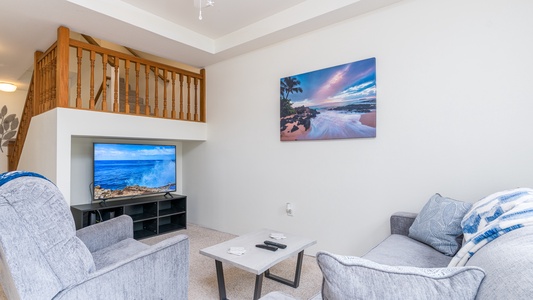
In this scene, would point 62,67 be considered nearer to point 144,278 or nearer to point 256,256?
point 144,278

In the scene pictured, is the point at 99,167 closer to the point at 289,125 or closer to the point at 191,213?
the point at 191,213

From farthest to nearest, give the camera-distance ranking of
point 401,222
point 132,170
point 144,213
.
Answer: point 144,213 < point 132,170 < point 401,222

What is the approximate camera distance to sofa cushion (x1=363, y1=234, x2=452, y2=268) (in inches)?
63.7

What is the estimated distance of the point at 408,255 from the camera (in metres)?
1.72

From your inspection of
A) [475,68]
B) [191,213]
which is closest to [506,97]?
[475,68]

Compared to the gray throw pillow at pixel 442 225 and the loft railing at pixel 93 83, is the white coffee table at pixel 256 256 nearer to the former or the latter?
the gray throw pillow at pixel 442 225

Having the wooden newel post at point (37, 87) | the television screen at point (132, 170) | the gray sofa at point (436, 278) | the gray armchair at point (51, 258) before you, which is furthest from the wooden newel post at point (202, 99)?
the gray sofa at point (436, 278)

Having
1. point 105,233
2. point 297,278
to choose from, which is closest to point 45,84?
point 105,233

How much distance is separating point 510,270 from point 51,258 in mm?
1639

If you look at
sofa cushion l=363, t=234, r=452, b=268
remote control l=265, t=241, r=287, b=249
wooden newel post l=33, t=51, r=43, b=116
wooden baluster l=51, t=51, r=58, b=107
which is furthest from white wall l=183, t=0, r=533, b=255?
wooden newel post l=33, t=51, r=43, b=116

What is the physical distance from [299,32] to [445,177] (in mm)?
2041

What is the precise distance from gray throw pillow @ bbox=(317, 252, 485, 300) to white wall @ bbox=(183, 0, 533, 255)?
1773 millimetres

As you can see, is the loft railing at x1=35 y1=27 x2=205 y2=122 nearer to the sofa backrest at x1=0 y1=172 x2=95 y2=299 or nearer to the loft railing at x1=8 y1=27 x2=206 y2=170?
the loft railing at x1=8 y1=27 x2=206 y2=170

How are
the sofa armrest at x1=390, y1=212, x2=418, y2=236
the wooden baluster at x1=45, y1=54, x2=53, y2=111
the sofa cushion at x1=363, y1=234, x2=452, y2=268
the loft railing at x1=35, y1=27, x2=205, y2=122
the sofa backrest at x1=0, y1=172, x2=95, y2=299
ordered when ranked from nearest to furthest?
the sofa backrest at x1=0, y1=172, x2=95, y2=299 → the sofa cushion at x1=363, y1=234, x2=452, y2=268 → the sofa armrest at x1=390, y1=212, x2=418, y2=236 → the loft railing at x1=35, y1=27, x2=205, y2=122 → the wooden baluster at x1=45, y1=54, x2=53, y2=111
